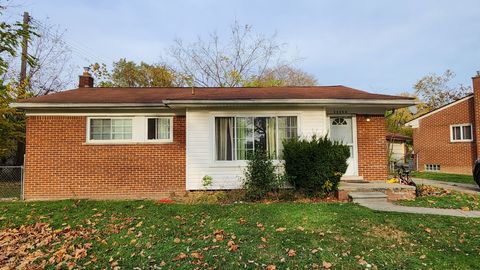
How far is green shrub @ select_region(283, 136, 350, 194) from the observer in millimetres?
8281

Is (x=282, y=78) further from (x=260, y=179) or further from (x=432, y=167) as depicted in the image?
(x=260, y=179)

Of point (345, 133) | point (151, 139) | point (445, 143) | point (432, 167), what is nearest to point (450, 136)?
point (445, 143)

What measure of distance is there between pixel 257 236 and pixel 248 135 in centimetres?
442

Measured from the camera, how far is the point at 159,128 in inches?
389

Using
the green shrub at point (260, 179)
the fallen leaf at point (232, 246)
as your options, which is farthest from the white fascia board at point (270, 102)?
the fallen leaf at point (232, 246)

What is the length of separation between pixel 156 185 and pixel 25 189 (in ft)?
12.7

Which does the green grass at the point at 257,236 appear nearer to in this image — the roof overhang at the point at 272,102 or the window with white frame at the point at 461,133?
the roof overhang at the point at 272,102

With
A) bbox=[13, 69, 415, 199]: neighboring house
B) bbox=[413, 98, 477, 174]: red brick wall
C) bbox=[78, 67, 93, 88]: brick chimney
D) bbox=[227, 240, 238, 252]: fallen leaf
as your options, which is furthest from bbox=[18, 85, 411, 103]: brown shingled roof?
bbox=[413, 98, 477, 174]: red brick wall

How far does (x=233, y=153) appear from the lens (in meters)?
9.49

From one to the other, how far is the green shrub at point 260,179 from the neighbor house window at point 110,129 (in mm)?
3951

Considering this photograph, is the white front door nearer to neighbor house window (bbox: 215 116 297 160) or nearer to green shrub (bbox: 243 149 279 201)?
neighbor house window (bbox: 215 116 297 160)

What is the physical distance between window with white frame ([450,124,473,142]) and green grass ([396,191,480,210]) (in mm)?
12306

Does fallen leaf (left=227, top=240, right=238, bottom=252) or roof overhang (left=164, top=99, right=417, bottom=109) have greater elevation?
roof overhang (left=164, top=99, right=417, bottom=109)

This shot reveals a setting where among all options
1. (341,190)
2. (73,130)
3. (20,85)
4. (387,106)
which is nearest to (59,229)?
(73,130)
